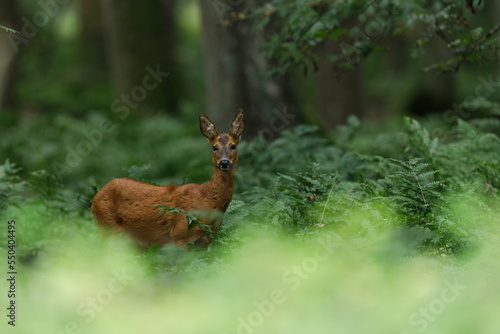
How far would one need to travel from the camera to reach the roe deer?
562 centimetres

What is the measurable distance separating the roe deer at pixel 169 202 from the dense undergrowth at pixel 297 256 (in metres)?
Result: 0.13

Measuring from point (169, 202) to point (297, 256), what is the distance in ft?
3.71

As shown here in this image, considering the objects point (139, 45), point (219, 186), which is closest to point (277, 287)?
point (219, 186)

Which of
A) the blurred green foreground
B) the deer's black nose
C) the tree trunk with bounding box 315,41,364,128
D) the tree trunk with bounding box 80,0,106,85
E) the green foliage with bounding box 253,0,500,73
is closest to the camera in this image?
the blurred green foreground

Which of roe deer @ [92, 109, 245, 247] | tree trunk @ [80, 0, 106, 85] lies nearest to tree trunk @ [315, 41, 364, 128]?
tree trunk @ [80, 0, 106, 85]

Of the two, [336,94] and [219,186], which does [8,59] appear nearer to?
[336,94]

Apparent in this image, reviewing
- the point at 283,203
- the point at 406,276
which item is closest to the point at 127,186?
the point at 283,203

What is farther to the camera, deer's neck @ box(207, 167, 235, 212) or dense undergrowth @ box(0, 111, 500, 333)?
deer's neck @ box(207, 167, 235, 212)

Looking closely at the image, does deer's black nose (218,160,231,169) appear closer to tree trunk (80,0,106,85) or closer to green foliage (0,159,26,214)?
green foliage (0,159,26,214)

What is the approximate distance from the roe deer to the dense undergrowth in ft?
0.43

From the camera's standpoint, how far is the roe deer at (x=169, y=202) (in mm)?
5625

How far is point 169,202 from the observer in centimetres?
567

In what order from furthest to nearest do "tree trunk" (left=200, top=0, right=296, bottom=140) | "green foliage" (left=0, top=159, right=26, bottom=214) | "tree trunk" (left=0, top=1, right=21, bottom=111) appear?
"tree trunk" (left=0, top=1, right=21, bottom=111) < "tree trunk" (left=200, top=0, right=296, bottom=140) < "green foliage" (left=0, top=159, right=26, bottom=214)

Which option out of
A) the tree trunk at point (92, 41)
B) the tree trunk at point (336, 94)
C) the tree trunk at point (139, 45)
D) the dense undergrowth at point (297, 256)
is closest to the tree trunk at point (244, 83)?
the dense undergrowth at point (297, 256)
